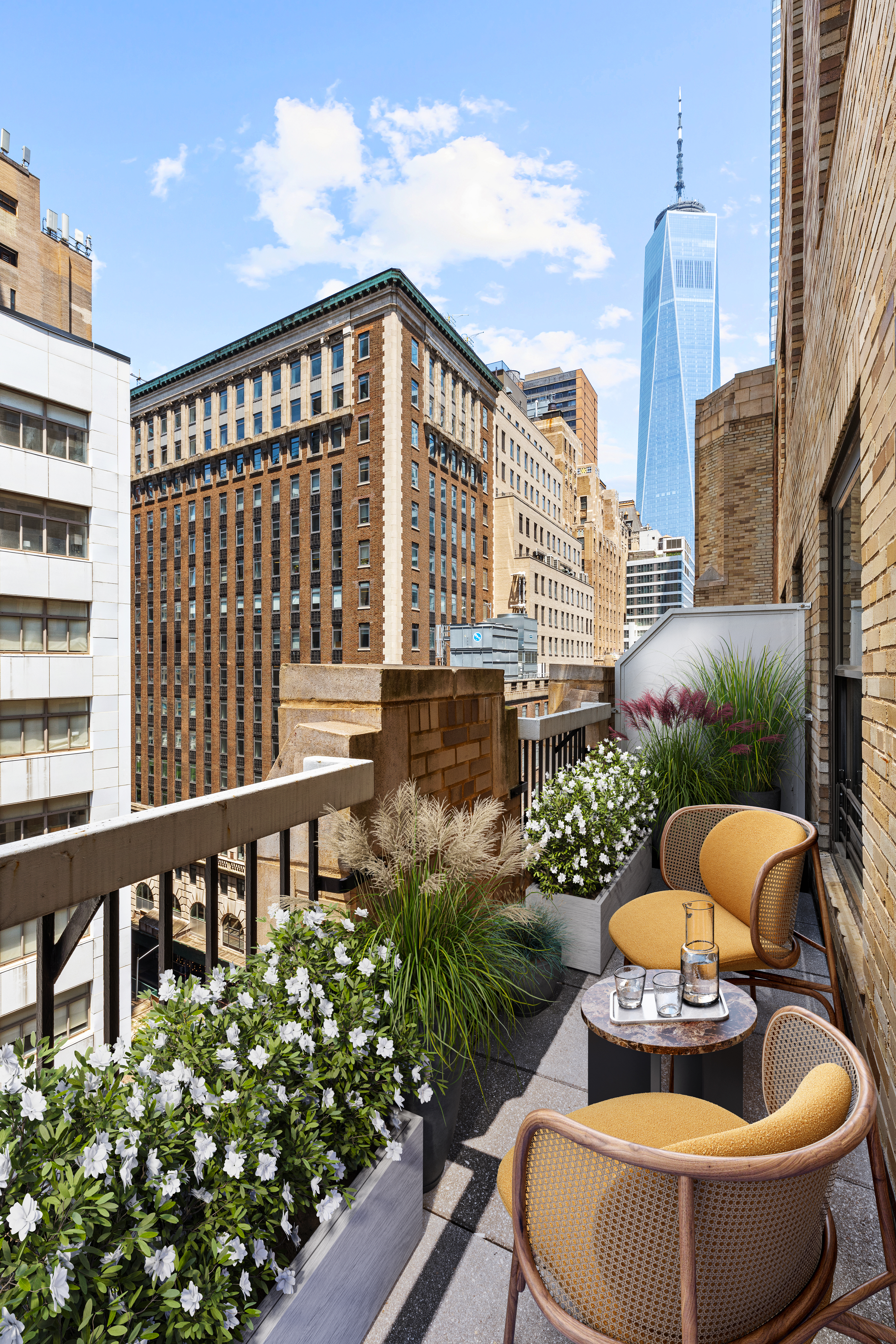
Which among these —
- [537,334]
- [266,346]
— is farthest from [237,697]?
[537,334]

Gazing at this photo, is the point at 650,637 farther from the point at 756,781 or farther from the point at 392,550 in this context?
the point at 392,550

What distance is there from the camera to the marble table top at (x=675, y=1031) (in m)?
1.61

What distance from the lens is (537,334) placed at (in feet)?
297

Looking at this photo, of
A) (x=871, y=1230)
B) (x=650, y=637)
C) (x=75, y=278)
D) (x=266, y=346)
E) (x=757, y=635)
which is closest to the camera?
(x=871, y=1230)

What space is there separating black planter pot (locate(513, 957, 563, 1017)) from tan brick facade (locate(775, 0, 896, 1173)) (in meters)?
1.13

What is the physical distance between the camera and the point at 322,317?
35781mm

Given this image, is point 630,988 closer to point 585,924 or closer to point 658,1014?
point 658,1014

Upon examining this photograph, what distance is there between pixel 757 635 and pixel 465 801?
3748 millimetres

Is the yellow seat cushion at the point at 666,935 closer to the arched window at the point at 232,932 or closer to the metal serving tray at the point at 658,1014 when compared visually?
the metal serving tray at the point at 658,1014

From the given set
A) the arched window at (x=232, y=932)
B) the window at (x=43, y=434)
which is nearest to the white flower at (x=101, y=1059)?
the window at (x=43, y=434)

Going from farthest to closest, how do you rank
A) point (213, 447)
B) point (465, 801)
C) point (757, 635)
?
point (213, 447) < point (757, 635) < point (465, 801)

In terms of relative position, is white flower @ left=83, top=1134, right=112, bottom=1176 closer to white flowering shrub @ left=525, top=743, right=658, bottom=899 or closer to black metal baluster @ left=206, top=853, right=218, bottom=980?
black metal baluster @ left=206, top=853, right=218, bottom=980

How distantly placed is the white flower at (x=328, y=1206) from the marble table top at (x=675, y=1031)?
29.8 inches

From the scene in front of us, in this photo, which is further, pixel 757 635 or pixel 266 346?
pixel 266 346
